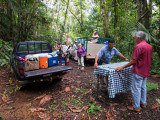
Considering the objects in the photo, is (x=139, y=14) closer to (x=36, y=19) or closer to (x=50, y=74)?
(x=50, y=74)

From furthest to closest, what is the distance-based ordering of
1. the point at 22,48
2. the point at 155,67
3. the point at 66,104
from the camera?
the point at 155,67, the point at 22,48, the point at 66,104

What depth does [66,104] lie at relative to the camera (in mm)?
3791

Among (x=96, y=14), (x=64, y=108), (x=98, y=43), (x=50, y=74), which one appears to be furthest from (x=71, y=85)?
(x=96, y=14)

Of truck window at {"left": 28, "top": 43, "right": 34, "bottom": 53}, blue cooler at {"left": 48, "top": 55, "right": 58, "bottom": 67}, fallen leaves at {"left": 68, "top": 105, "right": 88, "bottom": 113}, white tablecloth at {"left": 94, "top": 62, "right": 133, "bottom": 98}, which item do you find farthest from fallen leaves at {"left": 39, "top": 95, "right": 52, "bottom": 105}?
truck window at {"left": 28, "top": 43, "right": 34, "bottom": 53}

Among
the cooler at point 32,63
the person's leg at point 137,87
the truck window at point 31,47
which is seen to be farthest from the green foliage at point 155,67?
the truck window at point 31,47

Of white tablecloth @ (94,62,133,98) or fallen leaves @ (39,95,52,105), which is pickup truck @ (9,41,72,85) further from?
white tablecloth @ (94,62,133,98)

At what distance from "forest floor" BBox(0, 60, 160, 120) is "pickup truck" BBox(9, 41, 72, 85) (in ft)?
2.14

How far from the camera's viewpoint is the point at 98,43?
9383 mm

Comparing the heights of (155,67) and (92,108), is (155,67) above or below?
above

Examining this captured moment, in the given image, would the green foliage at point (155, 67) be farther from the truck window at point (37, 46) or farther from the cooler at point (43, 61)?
the truck window at point (37, 46)

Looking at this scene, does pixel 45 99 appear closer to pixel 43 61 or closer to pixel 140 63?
pixel 43 61

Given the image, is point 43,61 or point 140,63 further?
point 43,61

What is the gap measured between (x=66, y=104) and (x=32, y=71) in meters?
1.77

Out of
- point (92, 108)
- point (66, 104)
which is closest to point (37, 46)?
point (66, 104)
